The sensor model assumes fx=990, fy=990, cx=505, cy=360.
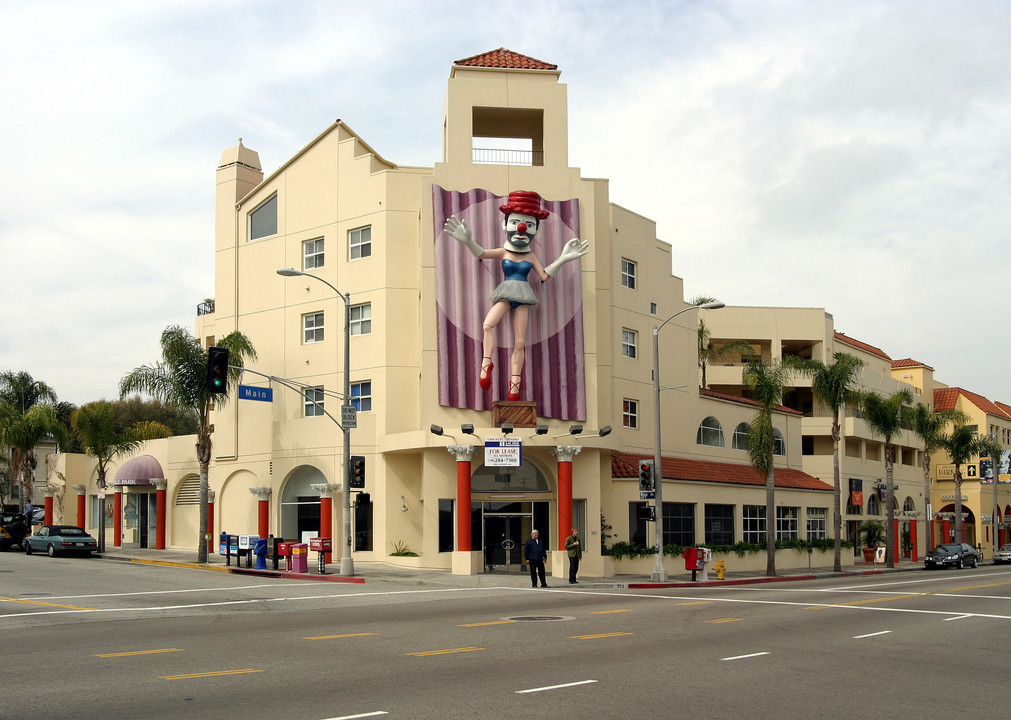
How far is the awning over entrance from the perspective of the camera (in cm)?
4728

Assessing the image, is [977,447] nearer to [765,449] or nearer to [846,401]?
[846,401]

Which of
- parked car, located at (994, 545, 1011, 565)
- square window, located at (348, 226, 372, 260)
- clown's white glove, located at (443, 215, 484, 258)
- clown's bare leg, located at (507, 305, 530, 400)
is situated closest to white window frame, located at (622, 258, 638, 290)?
clown's bare leg, located at (507, 305, 530, 400)

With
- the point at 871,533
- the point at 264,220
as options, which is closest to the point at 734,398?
the point at 871,533

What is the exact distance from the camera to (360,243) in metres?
40.4

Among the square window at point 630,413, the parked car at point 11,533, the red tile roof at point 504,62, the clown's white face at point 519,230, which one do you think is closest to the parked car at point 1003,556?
the square window at point 630,413

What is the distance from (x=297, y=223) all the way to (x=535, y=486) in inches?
612

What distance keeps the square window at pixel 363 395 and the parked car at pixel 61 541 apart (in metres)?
13.3

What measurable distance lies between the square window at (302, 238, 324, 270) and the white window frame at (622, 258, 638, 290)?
13.0 m

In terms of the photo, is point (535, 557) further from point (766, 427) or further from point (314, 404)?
point (766, 427)

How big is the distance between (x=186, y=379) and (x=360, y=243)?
8733mm

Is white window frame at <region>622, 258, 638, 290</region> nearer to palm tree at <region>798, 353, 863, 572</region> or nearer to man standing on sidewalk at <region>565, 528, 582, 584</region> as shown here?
palm tree at <region>798, 353, 863, 572</region>

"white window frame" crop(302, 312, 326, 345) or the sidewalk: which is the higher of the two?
"white window frame" crop(302, 312, 326, 345)

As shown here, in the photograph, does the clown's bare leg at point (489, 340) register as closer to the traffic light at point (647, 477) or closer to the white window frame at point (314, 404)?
the traffic light at point (647, 477)

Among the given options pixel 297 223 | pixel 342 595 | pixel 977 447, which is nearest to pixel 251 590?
pixel 342 595
